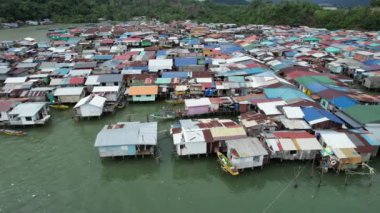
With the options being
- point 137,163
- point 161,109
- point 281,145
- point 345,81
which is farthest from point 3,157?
point 345,81

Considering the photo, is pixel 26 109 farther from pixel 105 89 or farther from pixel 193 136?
pixel 193 136

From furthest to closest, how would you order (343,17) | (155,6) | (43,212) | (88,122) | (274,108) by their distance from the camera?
(155,6) → (343,17) → (88,122) → (274,108) → (43,212)

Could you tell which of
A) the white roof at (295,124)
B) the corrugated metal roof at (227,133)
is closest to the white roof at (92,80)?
the corrugated metal roof at (227,133)

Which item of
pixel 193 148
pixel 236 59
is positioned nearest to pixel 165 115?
pixel 193 148

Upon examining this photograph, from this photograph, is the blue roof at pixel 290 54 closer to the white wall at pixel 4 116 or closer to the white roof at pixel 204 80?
the white roof at pixel 204 80

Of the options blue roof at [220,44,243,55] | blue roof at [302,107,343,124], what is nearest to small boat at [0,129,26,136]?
blue roof at [302,107,343,124]

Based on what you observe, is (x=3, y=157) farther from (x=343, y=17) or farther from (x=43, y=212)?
(x=343, y=17)

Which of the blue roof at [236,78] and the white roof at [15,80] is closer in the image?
the blue roof at [236,78]

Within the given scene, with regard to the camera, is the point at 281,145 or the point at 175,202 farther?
the point at 281,145
